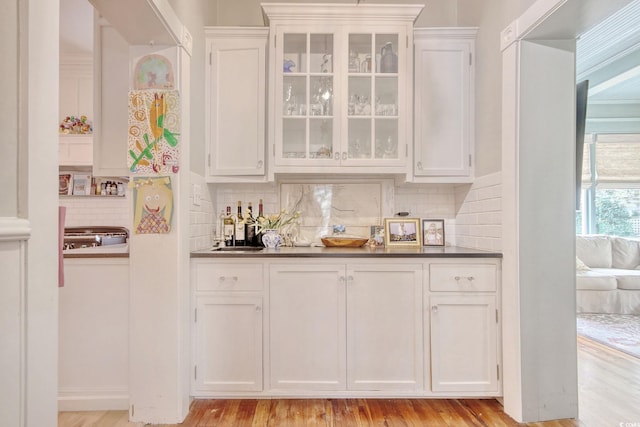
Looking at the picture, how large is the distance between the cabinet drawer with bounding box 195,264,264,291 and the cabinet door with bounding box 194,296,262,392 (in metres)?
0.06

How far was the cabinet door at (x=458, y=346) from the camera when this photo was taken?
210 centimetres

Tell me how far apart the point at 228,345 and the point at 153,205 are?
89 centimetres

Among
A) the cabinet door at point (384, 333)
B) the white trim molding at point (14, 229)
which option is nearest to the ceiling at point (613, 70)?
the cabinet door at point (384, 333)

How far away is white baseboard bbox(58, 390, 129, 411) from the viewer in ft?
6.59

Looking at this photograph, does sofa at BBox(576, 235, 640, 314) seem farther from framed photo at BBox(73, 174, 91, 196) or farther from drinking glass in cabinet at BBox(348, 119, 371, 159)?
framed photo at BBox(73, 174, 91, 196)

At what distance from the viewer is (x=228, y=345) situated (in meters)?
2.10

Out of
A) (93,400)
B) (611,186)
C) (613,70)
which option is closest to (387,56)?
(93,400)

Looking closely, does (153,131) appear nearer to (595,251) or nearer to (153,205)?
(153,205)

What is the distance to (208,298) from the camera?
2.11 meters

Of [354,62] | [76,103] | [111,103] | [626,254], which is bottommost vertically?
[626,254]

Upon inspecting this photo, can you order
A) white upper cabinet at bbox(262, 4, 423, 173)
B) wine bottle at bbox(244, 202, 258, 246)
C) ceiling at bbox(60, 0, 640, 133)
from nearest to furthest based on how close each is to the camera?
white upper cabinet at bbox(262, 4, 423, 173) → wine bottle at bbox(244, 202, 258, 246) → ceiling at bbox(60, 0, 640, 133)

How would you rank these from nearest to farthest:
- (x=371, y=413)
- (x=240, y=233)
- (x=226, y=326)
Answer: (x=371, y=413) → (x=226, y=326) → (x=240, y=233)

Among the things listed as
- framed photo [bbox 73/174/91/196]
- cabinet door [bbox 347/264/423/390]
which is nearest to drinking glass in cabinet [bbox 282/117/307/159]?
cabinet door [bbox 347/264/423/390]

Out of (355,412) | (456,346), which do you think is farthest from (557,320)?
(355,412)
